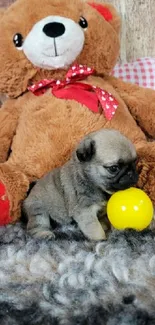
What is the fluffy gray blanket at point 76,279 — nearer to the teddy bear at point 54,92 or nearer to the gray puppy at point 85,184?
the gray puppy at point 85,184

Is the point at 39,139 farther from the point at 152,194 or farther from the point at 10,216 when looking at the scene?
the point at 152,194

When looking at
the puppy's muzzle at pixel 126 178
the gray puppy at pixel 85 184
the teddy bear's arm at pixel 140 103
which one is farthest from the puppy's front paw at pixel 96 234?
the teddy bear's arm at pixel 140 103

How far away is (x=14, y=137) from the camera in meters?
1.49

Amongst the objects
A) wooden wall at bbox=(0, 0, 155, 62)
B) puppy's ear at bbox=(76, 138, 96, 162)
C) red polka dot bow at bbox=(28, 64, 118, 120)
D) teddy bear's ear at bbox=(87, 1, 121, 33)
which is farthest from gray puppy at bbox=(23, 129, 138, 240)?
wooden wall at bbox=(0, 0, 155, 62)

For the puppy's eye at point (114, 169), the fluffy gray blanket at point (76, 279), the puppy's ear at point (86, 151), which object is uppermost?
the puppy's ear at point (86, 151)

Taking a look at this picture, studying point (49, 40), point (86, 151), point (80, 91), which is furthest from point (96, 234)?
point (49, 40)

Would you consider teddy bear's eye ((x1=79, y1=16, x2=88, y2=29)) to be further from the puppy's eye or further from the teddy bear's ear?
the puppy's eye

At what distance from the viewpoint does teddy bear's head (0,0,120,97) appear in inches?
54.5

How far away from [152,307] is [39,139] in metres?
0.70

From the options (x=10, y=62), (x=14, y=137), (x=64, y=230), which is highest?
(x=10, y=62)

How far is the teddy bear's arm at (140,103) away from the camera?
1.51 metres

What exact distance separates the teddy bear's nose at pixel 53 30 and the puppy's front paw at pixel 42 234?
555mm

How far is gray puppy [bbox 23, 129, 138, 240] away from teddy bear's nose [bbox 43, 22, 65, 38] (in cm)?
33

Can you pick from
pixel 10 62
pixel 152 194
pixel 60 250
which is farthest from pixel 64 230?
pixel 10 62
